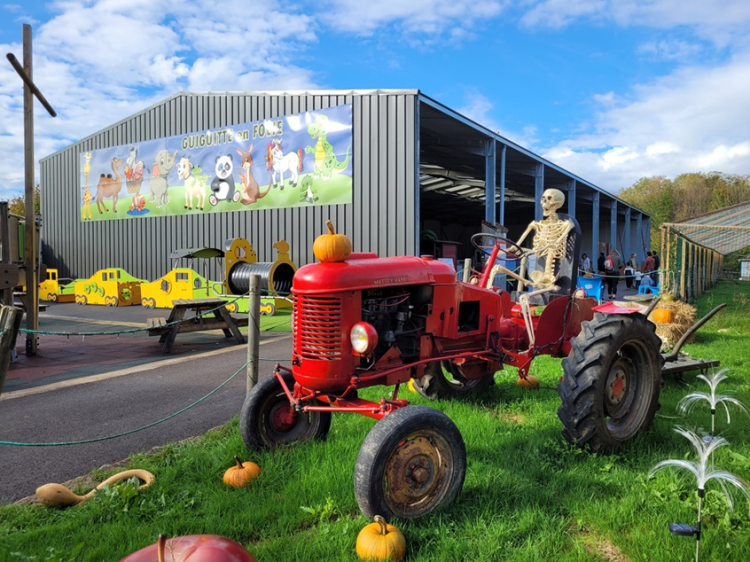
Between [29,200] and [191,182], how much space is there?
360 inches

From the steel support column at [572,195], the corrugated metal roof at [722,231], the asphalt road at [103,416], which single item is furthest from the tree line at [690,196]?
the asphalt road at [103,416]

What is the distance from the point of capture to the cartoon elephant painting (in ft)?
54.9

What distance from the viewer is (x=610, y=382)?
12.1ft

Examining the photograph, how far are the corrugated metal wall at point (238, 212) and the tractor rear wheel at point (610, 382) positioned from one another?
895cm

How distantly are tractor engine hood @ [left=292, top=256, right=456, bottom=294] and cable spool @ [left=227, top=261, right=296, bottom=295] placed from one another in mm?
9111

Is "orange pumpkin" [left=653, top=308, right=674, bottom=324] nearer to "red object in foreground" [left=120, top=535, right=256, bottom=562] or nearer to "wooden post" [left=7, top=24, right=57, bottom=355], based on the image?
"red object in foreground" [left=120, top=535, right=256, bottom=562]

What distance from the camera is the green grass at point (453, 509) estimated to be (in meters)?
2.36

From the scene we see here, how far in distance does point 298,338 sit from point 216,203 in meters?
13.8

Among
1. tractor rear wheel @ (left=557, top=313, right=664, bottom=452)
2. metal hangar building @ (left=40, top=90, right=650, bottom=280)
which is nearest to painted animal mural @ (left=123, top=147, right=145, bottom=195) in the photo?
metal hangar building @ (left=40, top=90, right=650, bottom=280)

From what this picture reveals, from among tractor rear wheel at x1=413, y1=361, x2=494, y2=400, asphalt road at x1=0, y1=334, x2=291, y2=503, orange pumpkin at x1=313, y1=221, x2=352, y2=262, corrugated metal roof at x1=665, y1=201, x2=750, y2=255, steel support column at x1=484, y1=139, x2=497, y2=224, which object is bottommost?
asphalt road at x1=0, y1=334, x2=291, y2=503

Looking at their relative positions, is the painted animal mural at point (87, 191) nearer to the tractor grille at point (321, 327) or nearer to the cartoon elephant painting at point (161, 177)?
the cartoon elephant painting at point (161, 177)

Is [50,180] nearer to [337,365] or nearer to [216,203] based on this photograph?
[216,203]

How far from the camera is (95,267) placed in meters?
19.2

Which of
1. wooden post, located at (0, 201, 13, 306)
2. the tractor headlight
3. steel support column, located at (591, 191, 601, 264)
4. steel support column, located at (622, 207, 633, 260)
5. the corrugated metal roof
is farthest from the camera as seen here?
steel support column, located at (622, 207, 633, 260)
